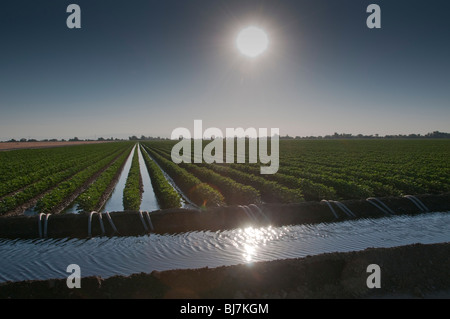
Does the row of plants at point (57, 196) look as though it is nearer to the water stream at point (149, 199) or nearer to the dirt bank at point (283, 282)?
the water stream at point (149, 199)

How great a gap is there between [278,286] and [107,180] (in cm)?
1421

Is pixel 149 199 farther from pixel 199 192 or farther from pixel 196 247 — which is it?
pixel 196 247

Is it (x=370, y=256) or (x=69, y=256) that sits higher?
(x=370, y=256)

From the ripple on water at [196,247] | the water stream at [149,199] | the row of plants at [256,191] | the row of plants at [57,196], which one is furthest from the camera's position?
the row of plants at [256,191]

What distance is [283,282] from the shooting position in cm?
484

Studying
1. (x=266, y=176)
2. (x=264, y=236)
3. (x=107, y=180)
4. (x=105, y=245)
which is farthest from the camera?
(x=266, y=176)

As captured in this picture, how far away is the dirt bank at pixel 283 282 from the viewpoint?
14.9 ft

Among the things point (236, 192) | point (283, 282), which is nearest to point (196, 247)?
point (283, 282)

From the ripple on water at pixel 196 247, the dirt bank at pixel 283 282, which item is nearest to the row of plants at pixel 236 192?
the ripple on water at pixel 196 247

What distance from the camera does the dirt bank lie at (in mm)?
4535

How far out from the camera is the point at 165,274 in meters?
4.96

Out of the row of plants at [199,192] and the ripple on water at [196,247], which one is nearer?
the ripple on water at [196,247]
